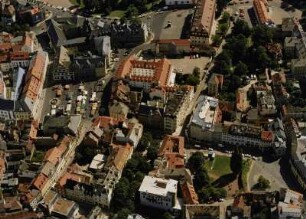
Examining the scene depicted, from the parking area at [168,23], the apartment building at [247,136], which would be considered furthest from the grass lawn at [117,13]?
the apartment building at [247,136]

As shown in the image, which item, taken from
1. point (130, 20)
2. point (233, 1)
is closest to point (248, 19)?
point (233, 1)

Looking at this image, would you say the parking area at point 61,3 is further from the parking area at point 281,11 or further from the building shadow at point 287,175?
the building shadow at point 287,175


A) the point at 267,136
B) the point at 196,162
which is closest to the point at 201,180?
the point at 196,162

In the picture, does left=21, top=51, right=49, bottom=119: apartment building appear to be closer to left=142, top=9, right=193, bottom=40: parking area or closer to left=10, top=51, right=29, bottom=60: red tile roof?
left=10, top=51, right=29, bottom=60: red tile roof

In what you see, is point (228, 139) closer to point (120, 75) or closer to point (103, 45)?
point (120, 75)

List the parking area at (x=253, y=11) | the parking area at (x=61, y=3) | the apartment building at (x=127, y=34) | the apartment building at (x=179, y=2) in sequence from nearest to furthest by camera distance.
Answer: the apartment building at (x=127, y=34) < the parking area at (x=253, y=11) < the apartment building at (x=179, y=2) < the parking area at (x=61, y=3)

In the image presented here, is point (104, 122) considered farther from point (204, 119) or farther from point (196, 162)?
point (196, 162)

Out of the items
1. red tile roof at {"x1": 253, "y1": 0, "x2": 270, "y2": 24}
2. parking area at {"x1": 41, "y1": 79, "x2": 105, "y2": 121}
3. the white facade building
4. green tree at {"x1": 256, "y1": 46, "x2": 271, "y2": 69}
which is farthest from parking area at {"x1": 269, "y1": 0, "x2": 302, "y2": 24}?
parking area at {"x1": 41, "y1": 79, "x2": 105, "y2": 121}
